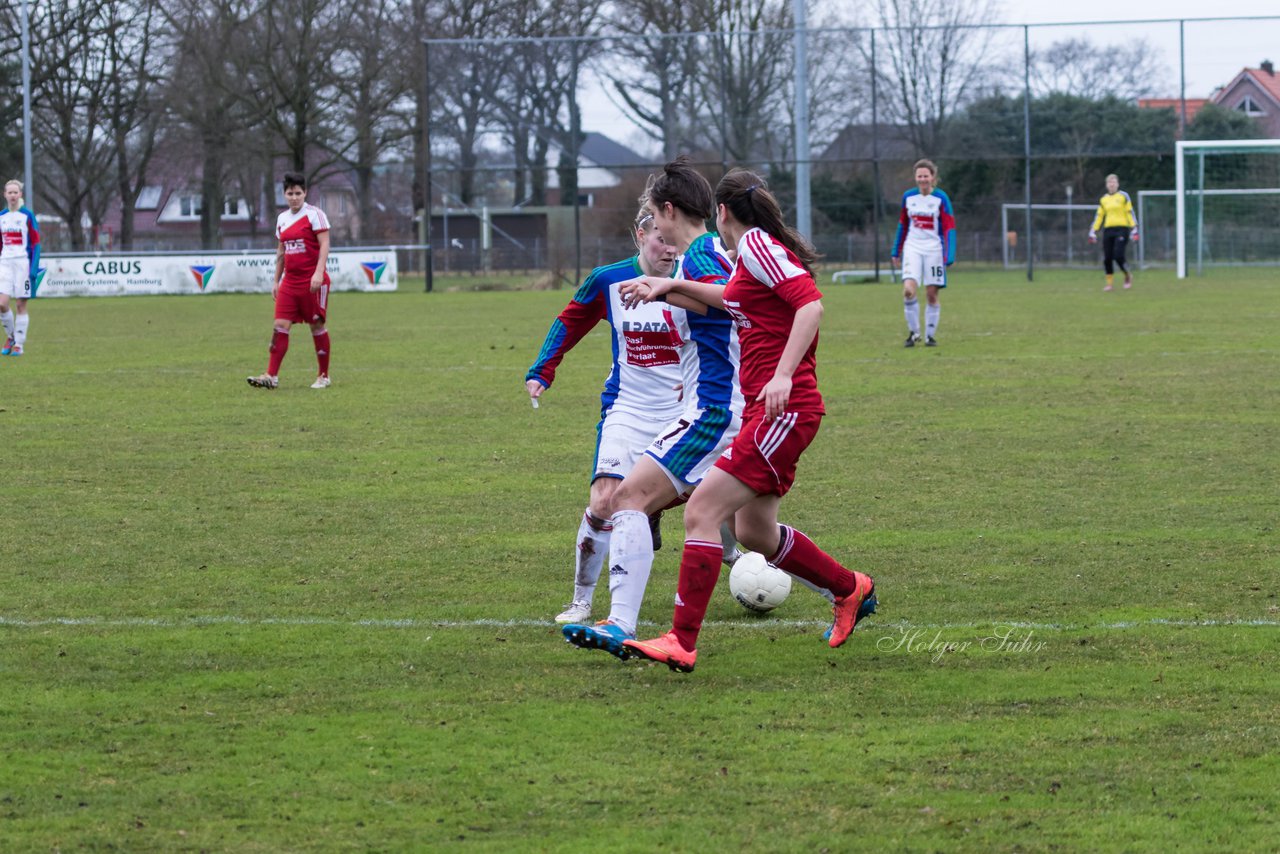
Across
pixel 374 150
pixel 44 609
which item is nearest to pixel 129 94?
pixel 374 150

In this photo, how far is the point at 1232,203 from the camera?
35438mm

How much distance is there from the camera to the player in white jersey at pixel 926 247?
1728cm

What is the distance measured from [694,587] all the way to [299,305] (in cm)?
1007

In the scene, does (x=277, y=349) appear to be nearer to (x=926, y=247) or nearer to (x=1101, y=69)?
(x=926, y=247)

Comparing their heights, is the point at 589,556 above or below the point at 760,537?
below

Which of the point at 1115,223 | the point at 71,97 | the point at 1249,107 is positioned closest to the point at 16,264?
the point at 1115,223

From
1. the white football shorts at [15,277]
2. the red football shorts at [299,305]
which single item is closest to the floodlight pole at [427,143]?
the white football shorts at [15,277]

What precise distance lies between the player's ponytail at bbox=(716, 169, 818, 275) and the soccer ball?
3.89 ft

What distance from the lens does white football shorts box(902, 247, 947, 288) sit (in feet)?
57.1

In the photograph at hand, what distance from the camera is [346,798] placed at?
3.85 m

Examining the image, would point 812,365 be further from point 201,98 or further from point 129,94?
point 129,94

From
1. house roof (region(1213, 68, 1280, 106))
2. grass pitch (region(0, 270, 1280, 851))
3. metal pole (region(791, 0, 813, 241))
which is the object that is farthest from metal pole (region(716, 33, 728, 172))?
grass pitch (region(0, 270, 1280, 851))

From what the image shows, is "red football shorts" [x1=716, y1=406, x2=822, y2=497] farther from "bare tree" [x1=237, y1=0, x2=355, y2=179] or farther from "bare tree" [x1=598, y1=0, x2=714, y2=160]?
"bare tree" [x1=237, y1=0, x2=355, y2=179]

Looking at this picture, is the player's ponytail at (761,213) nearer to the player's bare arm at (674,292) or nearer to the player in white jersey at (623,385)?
the player's bare arm at (674,292)
